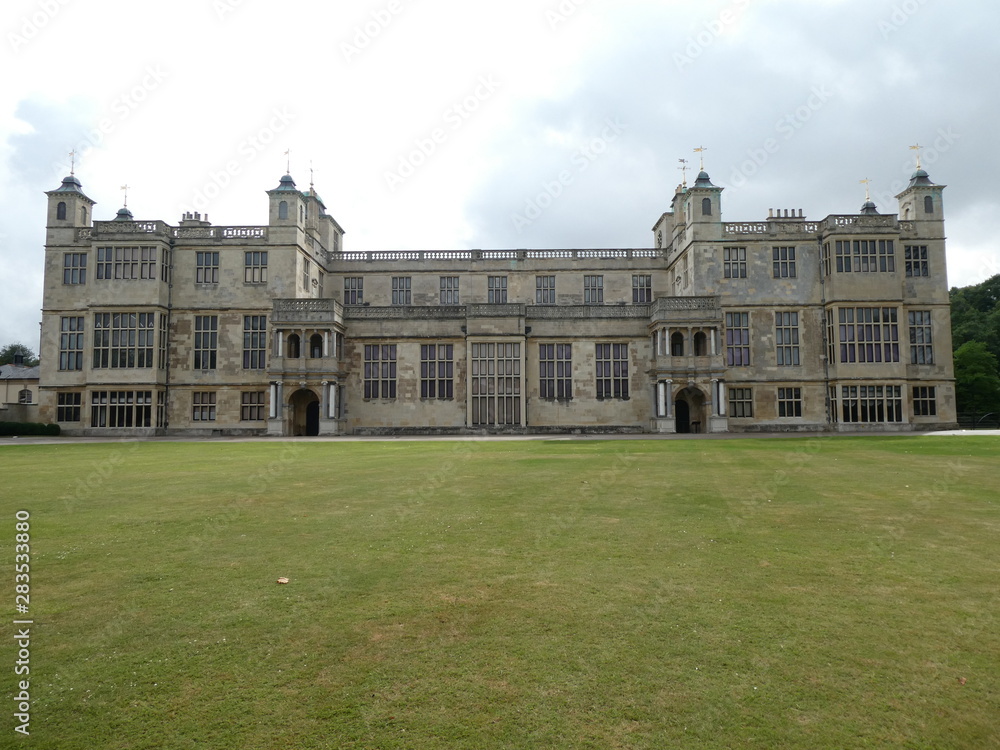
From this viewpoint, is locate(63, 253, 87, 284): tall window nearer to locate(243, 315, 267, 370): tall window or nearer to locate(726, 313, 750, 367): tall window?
locate(243, 315, 267, 370): tall window

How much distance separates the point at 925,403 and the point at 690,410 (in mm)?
17051

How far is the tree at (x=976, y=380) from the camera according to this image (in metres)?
55.4

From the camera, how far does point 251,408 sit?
44.7 meters

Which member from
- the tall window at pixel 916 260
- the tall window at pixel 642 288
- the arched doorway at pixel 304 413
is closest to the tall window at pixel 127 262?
the arched doorway at pixel 304 413

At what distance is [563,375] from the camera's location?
43906 mm

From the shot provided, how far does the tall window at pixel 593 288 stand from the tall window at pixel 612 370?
7.21 m

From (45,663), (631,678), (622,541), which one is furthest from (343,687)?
(622,541)

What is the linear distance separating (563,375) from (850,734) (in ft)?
132

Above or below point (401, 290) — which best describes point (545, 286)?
above

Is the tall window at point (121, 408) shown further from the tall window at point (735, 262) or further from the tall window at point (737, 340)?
the tall window at point (735, 262)

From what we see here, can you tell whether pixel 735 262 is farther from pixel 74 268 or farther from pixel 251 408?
pixel 74 268

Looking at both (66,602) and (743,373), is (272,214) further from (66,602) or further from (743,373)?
(66,602)

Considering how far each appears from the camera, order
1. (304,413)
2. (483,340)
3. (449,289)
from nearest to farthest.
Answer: (483,340), (304,413), (449,289)

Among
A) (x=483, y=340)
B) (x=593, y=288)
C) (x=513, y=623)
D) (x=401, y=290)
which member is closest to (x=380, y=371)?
(x=483, y=340)
